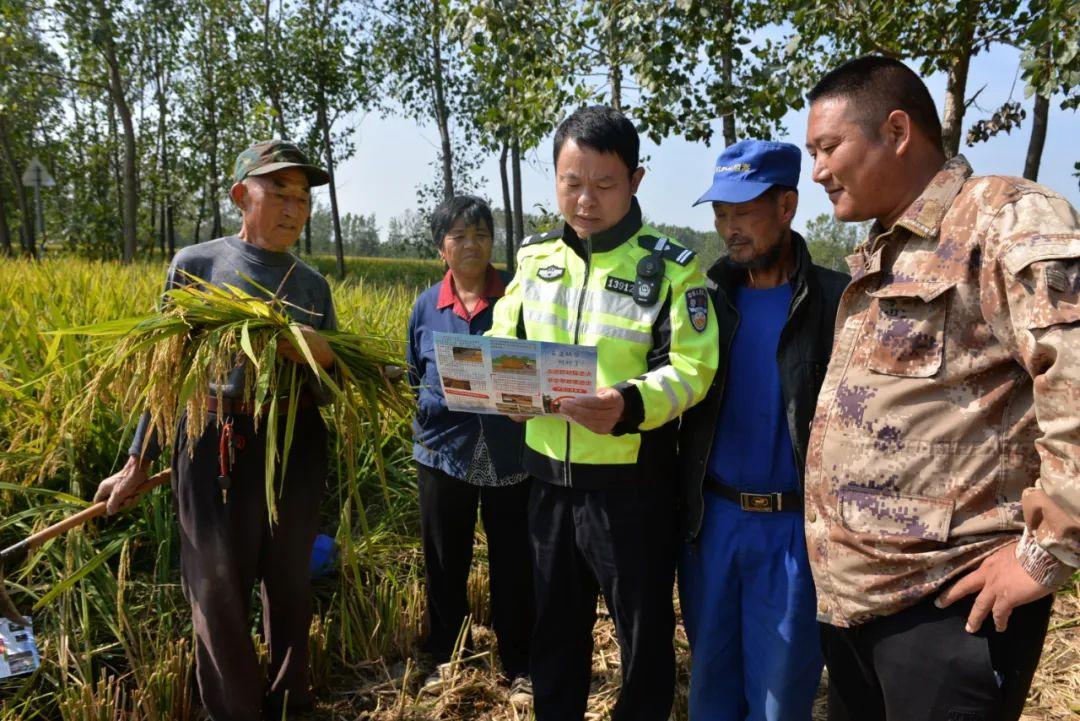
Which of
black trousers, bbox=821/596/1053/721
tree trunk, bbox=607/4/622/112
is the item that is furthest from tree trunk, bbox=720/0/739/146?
black trousers, bbox=821/596/1053/721

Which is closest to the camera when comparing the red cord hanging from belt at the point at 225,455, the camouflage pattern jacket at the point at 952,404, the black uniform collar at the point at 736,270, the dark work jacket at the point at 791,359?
the camouflage pattern jacket at the point at 952,404

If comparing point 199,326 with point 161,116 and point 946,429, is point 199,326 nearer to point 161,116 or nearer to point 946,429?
point 946,429

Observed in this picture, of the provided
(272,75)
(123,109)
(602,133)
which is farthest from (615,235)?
(272,75)

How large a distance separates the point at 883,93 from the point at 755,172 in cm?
55

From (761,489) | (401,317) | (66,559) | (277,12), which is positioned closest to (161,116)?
(277,12)

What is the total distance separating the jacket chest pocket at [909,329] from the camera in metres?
1.41

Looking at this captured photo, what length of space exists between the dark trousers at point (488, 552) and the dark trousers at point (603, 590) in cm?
54

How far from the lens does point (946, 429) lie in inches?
54.4

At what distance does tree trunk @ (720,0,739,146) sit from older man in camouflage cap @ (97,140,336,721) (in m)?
3.00

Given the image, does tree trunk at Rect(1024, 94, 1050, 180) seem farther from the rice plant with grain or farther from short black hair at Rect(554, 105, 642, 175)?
short black hair at Rect(554, 105, 642, 175)

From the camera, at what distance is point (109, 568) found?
2873mm

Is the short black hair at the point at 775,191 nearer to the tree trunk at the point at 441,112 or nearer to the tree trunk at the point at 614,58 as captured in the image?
the tree trunk at the point at 614,58

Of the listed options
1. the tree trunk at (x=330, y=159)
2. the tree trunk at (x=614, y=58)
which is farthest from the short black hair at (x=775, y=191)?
the tree trunk at (x=330, y=159)

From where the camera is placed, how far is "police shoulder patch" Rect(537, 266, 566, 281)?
226cm
